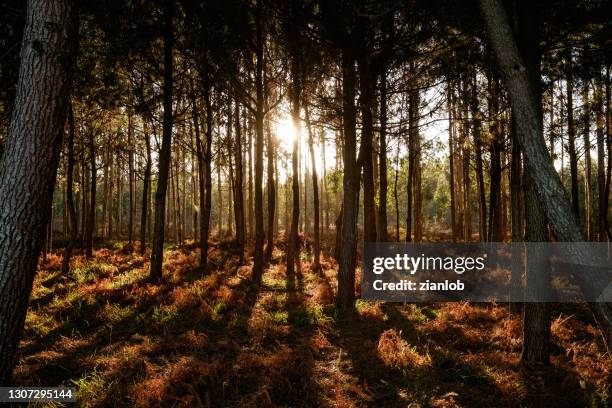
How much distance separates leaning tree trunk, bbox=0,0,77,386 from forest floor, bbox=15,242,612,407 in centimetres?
152

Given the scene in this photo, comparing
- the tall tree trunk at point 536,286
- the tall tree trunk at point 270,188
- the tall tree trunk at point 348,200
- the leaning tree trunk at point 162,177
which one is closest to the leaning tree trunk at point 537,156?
the tall tree trunk at point 536,286

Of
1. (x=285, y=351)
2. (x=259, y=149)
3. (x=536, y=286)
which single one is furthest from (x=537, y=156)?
(x=259, y=149)

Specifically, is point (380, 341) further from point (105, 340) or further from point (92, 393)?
point (105, 340)

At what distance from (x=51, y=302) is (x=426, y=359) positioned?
29.0 feet

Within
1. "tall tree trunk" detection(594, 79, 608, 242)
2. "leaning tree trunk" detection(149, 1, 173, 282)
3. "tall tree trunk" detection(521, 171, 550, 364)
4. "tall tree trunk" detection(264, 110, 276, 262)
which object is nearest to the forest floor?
"tall tree trunk" detection(521, 171, 550, 364)

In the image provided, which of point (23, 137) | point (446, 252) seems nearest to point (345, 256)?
point (23, 137)

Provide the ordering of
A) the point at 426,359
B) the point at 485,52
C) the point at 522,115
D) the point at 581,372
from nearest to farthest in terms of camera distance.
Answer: the point at 522,115
the point at 581,372
the point at 426,359
the point at 485,52

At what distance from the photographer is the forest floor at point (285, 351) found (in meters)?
4.32

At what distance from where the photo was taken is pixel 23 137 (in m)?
3.67

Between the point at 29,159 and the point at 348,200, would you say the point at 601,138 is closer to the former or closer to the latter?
the point at 348,200

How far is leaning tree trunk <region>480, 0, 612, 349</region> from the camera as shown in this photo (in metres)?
3.10

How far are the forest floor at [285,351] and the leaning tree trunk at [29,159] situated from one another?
152cm

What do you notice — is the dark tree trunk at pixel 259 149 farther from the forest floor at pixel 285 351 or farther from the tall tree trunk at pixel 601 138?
the tall tree trunk at pixel 601 138

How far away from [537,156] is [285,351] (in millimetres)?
4379
